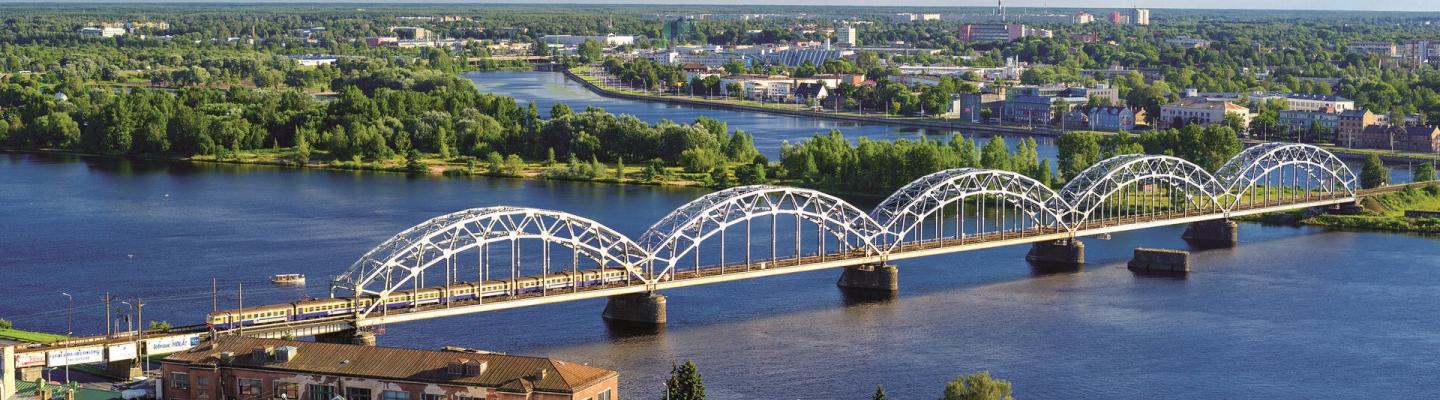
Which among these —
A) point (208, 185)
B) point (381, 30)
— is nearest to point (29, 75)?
point (208, 185)

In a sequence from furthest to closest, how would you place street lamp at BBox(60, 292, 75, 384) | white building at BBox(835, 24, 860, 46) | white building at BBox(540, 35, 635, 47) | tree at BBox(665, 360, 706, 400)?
white building at BBox(835, 24, 860, 46), white building at BBox(540, 35, 635, 47), street lamp at BBox(60, 292, 75, 384), tree at BBox(665, 360, 706, 400)

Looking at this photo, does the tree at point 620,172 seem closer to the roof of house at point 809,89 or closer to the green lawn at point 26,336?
the green lawn at point 26,336

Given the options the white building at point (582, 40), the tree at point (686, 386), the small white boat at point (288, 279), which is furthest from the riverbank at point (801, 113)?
the tree at point (686, 386)

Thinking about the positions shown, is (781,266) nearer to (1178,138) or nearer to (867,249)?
(867,249)

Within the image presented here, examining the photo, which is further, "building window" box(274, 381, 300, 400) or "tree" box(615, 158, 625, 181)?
"tree" box(615, 158, 625, 181)

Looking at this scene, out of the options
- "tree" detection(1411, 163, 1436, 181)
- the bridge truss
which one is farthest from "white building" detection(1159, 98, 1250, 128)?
the bridge truss

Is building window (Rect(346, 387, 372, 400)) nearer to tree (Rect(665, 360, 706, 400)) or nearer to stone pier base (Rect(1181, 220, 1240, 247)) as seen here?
tree (Rect(665, 360, 706, 400))
